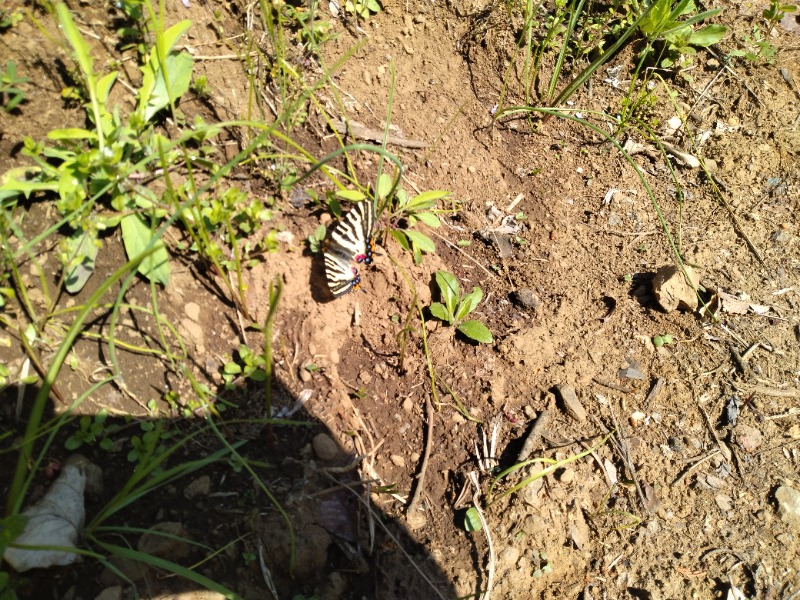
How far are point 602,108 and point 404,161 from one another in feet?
4.25

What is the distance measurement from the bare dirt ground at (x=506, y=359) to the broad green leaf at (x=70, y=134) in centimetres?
15

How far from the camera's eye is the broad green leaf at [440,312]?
8.10 ft

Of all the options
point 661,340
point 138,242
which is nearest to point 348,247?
point 138,242

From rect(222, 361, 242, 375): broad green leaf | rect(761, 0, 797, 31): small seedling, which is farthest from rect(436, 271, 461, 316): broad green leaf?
rect(761, 0, 797, 31): small seedling

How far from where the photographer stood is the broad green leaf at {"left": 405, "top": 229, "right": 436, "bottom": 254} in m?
2.55

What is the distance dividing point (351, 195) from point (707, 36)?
2.52 meters

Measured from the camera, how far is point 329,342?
7.73 ft

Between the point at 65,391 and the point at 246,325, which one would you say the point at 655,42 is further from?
the point at 65,391

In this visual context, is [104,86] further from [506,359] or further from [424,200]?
[506,359]

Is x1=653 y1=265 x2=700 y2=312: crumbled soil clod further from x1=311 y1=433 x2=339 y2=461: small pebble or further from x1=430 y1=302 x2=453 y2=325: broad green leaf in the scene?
x1=311 y1=433 x2=339 y2=461: small pebble

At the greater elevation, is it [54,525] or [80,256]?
[80,256]

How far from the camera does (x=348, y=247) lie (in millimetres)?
2316

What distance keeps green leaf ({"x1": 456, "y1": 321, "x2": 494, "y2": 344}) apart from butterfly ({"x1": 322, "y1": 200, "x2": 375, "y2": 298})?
513 millimetres

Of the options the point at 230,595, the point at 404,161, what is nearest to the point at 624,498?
Answer: the point at 230,595
